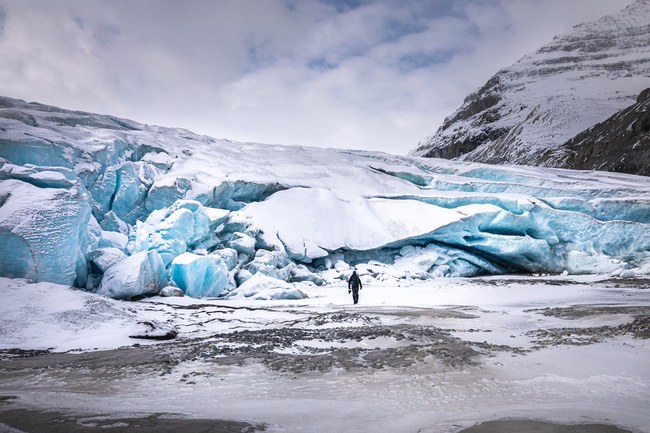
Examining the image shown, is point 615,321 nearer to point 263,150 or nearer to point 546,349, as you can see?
point 546,349

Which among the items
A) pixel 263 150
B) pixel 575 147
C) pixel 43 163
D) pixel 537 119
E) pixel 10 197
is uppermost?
pixel 537 119

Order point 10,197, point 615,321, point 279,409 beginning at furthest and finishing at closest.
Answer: point 10,197
point 615,321
point 279,409

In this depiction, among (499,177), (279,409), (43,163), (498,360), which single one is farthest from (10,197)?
(499,177)

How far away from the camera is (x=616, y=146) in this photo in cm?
5169

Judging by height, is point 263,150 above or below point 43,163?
above

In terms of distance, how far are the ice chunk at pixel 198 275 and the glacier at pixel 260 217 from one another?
0.05 metres

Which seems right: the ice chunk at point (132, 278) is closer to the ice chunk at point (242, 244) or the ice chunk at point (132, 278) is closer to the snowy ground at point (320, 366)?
the snowy ground at point (320, 366)

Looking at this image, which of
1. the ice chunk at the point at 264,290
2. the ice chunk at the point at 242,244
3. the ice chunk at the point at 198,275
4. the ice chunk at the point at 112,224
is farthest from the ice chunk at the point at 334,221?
the ice chunk at the point at 112,224

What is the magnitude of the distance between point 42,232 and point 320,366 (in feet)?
30.5

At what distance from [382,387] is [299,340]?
2.75 metres

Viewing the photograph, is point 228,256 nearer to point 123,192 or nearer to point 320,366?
point 123,192

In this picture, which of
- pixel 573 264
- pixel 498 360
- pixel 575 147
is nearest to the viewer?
pixel 498 360

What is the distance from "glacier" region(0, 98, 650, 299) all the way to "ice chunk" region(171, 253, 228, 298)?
0.15ft

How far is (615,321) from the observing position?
799 centimetres
